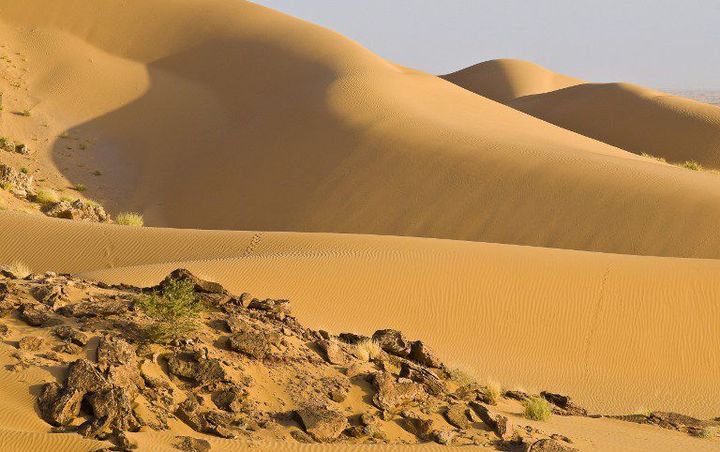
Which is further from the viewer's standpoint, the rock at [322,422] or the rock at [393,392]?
the rock at [393,392]

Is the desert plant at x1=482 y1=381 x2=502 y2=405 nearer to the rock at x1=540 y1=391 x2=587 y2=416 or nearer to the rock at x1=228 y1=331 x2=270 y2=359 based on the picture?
the rock at x1=540 y1=391 x2=587 y2=416

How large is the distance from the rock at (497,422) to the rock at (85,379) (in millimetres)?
3797

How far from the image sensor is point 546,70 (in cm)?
9281

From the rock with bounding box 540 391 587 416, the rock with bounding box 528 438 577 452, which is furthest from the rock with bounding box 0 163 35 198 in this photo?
the rock with bounding box 528 438 577 452

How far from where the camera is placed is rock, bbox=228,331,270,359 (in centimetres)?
970

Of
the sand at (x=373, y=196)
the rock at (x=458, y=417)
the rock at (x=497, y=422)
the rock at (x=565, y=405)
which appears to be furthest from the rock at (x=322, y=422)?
the rock at (x=565, y=405)

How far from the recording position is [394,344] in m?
11.4

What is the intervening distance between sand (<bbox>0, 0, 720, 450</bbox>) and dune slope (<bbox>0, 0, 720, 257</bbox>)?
88 mm

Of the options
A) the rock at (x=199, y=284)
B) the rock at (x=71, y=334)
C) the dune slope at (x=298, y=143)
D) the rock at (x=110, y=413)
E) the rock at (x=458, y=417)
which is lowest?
the rock at (x=110, y=413)

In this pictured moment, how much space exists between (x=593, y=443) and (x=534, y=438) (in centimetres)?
78

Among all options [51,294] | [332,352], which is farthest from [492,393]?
[51,294]

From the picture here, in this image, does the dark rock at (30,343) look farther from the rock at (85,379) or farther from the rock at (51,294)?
the rock at (51,294)

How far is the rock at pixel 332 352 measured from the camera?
404 inches

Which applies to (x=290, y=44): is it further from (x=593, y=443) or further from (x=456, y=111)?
(x=593, y=443)
